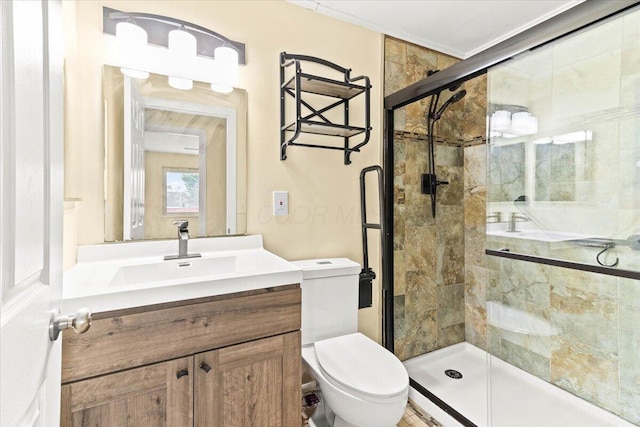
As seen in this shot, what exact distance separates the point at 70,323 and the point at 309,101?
58.5 inches

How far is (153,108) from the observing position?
1406 mm

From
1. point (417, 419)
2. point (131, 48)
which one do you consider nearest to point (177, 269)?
point (131, 48)

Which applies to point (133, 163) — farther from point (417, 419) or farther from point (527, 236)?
point (527, 236)

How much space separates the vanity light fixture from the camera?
134 centimetres

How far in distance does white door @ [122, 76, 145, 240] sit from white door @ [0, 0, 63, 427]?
0.78 meters

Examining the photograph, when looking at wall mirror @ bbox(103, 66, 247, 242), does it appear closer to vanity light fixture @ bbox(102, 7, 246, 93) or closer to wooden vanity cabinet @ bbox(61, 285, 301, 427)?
vanity light fixture @ bbox(102, 7, 246, 93)

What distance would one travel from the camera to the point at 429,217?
2.20 m

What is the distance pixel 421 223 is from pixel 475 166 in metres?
0.60

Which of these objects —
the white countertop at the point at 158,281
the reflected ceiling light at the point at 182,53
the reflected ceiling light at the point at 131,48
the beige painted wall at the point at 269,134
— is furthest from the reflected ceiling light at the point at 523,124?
the reflected ceiling light at the point at 131,48

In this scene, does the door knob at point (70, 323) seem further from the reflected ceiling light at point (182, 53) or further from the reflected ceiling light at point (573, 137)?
the reflected ceiling light at point (573, 137)

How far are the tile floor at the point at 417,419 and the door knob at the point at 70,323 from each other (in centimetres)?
161

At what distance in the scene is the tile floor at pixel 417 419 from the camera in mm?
1629

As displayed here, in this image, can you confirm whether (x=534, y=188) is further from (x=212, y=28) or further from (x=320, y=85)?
(x=212, y=28)

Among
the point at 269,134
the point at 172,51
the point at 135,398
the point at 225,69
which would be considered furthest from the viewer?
the point at 269,134
